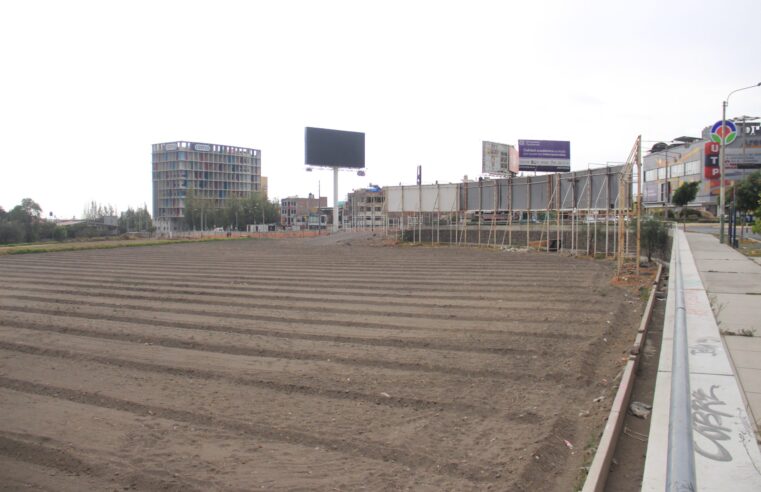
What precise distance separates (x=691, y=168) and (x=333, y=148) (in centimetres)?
5158

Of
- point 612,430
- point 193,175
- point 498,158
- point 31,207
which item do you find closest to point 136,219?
point 193,175

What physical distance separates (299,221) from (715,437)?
490ft

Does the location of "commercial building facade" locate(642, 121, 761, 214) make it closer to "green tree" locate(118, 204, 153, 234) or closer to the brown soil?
the brown soil

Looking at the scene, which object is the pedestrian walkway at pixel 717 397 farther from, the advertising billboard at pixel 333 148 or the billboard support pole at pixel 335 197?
the billboard support pole at pixel 335 197

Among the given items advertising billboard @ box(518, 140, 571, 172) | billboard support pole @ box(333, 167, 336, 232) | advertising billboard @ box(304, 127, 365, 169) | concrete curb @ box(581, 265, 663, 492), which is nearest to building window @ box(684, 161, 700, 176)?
advertising billboard @ box(518, 140, 571, 172)

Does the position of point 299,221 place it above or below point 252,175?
below

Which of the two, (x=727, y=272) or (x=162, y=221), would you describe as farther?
(x=162, y=221)

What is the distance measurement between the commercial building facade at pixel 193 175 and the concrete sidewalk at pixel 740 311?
412 ft

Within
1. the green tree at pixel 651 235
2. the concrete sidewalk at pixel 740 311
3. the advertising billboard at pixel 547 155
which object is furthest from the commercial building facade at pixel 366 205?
the concrete sidewalk at pixel 740 311

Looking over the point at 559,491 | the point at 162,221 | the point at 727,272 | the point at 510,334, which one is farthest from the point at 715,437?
the point at 162,221

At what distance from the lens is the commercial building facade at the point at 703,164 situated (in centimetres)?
7169

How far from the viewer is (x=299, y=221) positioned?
151625mm

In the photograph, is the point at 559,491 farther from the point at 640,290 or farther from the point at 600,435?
the point at 640,290

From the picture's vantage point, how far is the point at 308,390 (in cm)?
643
